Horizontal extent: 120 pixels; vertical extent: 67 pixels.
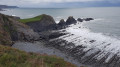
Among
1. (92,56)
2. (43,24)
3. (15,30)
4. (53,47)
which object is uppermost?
(15,30)

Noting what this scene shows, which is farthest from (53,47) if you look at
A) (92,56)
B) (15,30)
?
(15,30)

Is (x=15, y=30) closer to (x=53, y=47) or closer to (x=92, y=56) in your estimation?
(x=53, y=47)

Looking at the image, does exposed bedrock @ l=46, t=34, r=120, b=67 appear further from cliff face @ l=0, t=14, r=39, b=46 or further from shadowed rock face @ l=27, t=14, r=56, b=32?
shadowed rock face @ l=27, t=14, r=56, b=32

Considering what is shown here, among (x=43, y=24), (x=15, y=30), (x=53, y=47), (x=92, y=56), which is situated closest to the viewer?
(x=92, y=56)

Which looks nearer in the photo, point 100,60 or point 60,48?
point 100,60

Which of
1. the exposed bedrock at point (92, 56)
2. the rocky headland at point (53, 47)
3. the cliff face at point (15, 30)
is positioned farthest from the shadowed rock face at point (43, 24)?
the exposed bedrock at point (92, 56)

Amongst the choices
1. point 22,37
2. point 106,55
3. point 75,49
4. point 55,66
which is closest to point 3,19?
point 22,37

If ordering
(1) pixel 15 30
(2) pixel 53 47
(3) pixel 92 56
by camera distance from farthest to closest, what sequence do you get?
(1) pixel 15 30
(2) pixel 53 47
(3) pixel 92 56

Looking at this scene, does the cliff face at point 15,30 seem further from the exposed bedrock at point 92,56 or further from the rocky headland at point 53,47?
the exposed bedrock at point 92,56

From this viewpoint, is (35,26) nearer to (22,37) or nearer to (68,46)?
(22,37)

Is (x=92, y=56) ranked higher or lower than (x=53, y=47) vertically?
higher

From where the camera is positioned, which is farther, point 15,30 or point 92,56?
point 15,30
